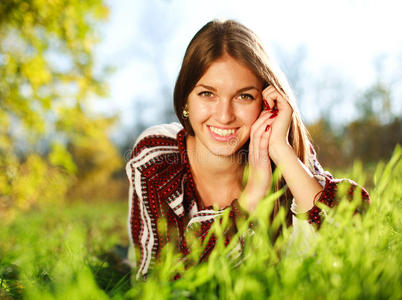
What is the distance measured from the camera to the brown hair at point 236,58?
7.55ft

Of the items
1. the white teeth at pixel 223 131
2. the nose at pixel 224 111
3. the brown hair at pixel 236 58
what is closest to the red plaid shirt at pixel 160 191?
the brown hair at pixel 236 58

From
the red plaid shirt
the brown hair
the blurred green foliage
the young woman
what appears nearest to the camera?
the young woman

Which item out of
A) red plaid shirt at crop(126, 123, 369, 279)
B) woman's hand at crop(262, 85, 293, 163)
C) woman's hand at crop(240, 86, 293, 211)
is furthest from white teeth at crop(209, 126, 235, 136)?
red plaid shirt at crop(126, 123, 369, 279)

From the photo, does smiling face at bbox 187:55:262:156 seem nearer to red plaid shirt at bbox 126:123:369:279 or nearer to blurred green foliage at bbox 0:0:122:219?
red plaid shirt at bbox 126:123:369:279

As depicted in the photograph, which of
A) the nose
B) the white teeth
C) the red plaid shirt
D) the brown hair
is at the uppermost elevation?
the brown hair

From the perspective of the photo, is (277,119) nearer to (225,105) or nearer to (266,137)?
(266,137)

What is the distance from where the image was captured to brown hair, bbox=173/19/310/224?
2303 mm

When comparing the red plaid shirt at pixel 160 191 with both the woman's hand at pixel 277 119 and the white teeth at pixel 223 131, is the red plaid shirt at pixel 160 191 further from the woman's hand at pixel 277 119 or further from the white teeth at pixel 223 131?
the white teeth at pixel 223 131

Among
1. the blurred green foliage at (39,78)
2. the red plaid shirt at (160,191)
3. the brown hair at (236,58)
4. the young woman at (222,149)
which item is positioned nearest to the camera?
the young woman at (222,149)

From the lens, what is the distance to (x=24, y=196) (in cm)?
503

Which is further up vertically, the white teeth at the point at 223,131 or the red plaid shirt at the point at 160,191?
the white teeth at the point at 223,131

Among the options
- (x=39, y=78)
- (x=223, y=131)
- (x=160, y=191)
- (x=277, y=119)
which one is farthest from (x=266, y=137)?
(x=39, y=78)

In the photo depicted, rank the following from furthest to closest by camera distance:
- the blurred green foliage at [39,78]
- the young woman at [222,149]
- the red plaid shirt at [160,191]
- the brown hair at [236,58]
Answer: the blurred green foliage at [39,78] < the red plaid shirt at [160,191] < the brown hair at [236,58] < the young woman at [222,149]

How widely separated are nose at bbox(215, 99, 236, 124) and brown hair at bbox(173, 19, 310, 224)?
243mm
